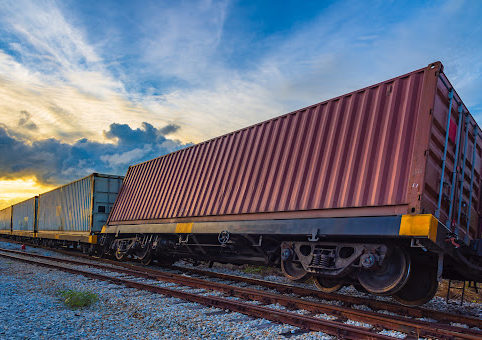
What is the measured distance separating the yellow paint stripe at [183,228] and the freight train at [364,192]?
19 centimetres

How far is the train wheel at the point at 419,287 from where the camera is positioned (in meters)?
6.41

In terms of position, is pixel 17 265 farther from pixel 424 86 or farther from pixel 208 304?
pixel 424 86

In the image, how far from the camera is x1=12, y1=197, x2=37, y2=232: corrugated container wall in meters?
25.1

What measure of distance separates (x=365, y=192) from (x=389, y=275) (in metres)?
1.35

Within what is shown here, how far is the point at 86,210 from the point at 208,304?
11513mm

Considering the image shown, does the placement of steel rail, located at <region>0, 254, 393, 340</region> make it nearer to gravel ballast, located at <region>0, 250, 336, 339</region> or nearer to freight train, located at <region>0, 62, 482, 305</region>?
gravel ballast, located at <region>0, 250, 336, 339</region>

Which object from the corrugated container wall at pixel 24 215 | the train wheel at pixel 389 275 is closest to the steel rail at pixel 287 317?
the train wheel at pixel 389 275

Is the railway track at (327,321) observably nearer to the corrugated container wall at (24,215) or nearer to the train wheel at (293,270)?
the train wheel at (293,270)

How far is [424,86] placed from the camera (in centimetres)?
557

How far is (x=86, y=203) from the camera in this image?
53.0 feet

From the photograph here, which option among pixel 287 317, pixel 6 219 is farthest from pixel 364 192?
pixel 6 219

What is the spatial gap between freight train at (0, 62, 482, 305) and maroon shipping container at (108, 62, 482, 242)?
19mm

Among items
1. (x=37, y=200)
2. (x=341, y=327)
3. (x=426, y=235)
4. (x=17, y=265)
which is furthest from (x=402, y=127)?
(x=37, y=200)

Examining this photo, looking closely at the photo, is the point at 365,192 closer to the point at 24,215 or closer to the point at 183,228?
the point at 183,228
